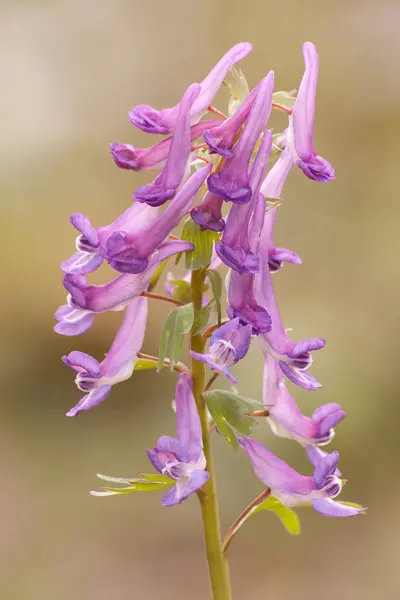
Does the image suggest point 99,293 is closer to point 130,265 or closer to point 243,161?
point 130,265

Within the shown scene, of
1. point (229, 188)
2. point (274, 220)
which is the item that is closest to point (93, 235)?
point (229, 188)

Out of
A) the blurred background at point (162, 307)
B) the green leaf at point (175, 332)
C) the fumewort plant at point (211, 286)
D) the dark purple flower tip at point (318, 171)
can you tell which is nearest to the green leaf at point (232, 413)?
the fumewort plant at point (211, 286)

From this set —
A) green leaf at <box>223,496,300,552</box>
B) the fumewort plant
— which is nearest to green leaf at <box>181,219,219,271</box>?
the fumewort plant

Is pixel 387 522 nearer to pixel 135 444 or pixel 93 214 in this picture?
pixel 135 444

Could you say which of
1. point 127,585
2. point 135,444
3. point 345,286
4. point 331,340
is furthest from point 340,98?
point 127,585

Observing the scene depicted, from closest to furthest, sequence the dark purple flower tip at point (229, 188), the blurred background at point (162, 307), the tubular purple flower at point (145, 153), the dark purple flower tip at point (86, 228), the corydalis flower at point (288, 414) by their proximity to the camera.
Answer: the dark purple flower tip at point (229, 188) < the dark purple flower tip at point (86, 228) < the tubular purple flower at point (145, 153) < the corydalis flower at point (288, 414) < the blurred background at point (162, 307)

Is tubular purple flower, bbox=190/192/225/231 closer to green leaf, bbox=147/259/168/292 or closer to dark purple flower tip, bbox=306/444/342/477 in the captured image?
green leaf, bbox=147/259/168/292

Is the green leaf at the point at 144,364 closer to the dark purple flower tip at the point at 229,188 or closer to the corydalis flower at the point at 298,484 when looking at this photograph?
the corydalis flower at the point at 298,484
